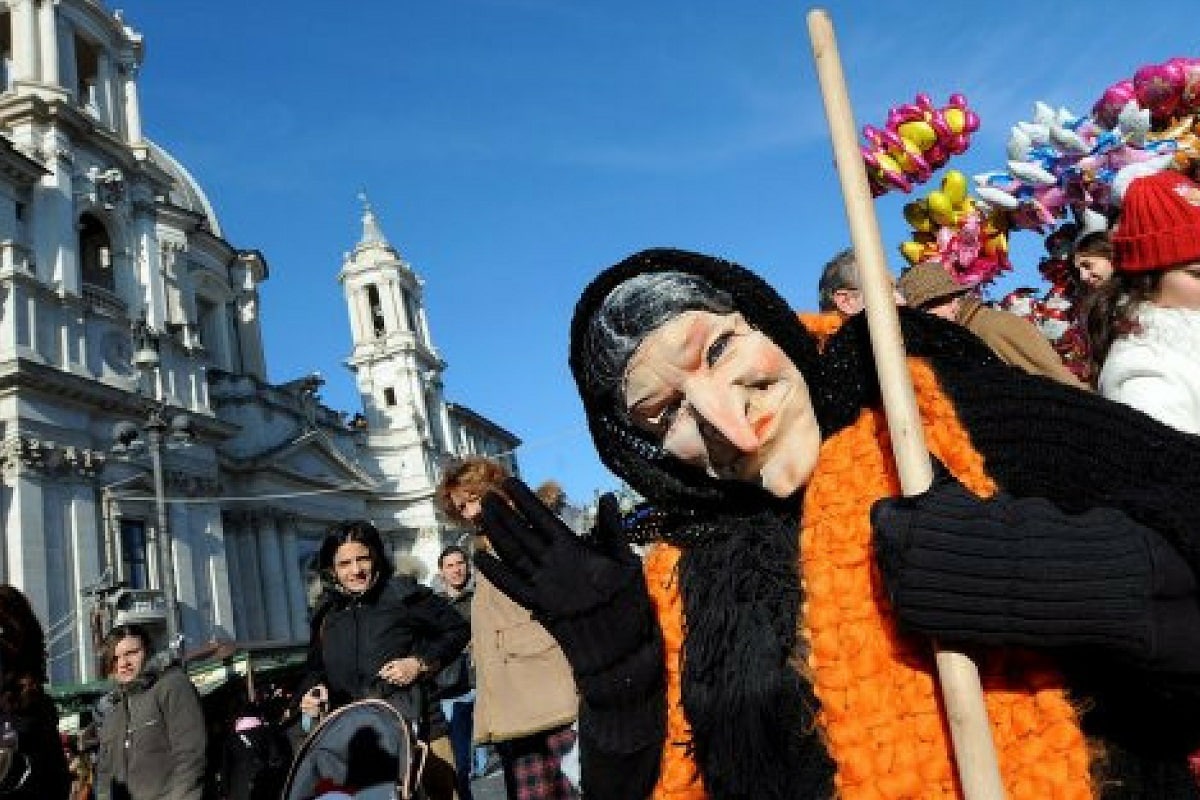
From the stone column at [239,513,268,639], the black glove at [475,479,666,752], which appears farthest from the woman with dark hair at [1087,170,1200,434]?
the stone column at [239,513,268,639]

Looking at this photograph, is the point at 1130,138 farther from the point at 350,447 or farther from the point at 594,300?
the point at 350,447

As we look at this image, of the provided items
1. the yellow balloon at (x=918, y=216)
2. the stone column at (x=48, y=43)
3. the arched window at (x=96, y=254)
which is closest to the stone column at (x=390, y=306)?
the arched window at (x=96, y=254)

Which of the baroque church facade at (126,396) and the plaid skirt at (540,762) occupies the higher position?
the baroque church facade at (126,396)

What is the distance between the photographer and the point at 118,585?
18.6 m

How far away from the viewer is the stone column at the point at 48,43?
2572 cm

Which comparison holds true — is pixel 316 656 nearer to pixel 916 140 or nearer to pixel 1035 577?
pixel 916 140

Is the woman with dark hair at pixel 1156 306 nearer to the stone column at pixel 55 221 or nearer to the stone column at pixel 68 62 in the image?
the stone column at pixel 55 221

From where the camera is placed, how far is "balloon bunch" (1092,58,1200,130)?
366 cm

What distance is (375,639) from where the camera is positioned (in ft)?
15.3

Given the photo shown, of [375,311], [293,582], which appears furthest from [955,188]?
[375,311]

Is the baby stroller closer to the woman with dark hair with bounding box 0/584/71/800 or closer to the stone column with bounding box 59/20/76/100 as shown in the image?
the woman with dark hair with bounding box 0/584/71/800

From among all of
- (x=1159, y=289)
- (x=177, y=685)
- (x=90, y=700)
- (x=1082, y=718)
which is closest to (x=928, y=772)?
(x=1082, y=718)

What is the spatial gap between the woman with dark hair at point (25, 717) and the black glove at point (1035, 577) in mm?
3193

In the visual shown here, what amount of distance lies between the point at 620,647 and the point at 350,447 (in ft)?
139
